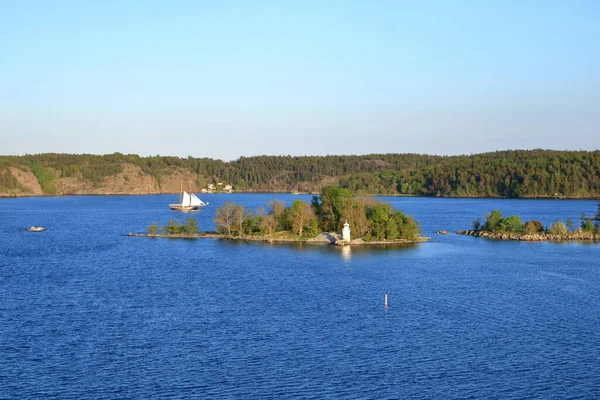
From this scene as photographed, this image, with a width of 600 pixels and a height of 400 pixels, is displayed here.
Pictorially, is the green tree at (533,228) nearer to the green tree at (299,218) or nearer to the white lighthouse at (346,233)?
the white lighthouse at (346,233)

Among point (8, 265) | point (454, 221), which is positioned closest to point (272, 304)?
point (8, 265)

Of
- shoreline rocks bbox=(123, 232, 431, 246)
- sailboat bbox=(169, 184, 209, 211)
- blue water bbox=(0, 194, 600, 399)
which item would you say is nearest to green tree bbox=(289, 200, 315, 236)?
shoreline rocks bbox=(123, 232, 431, 246)

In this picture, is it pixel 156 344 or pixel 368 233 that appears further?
pixel 368 233

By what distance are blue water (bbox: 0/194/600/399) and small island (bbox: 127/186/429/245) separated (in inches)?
319

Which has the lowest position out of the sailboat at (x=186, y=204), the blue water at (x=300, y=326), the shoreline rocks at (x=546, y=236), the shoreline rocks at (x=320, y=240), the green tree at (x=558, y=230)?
the blue water at (x=300, y=326)

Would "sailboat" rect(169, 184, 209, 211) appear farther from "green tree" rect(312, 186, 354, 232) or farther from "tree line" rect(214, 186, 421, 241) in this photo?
"green tree" rect(312, 186, 354, 232)

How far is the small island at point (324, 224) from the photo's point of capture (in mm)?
60250

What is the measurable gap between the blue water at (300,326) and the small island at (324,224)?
26.6ft

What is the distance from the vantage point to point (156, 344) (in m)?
26.6

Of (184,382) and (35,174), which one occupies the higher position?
(35,174)

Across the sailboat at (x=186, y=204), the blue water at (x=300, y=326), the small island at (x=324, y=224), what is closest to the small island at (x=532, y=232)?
the small island at (x=324, y=224)

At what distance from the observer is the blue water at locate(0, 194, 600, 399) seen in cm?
2248

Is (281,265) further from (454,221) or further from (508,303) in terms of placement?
(454,221)

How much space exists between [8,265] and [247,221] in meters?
23.0
